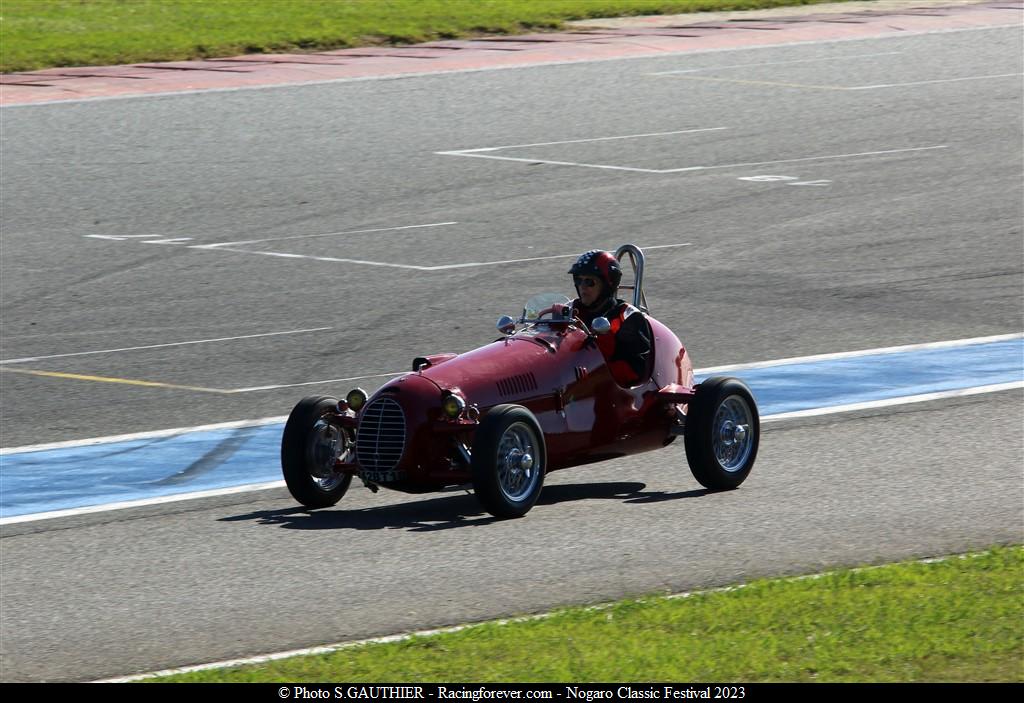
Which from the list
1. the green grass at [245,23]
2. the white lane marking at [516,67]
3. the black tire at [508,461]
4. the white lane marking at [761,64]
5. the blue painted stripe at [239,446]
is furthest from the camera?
the green grass at [245,23]

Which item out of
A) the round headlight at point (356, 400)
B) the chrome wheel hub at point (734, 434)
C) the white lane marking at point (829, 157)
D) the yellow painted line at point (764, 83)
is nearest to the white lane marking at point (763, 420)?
the round headlight at point (356, 400)

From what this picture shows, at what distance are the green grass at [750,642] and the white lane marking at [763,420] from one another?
10.9 ft

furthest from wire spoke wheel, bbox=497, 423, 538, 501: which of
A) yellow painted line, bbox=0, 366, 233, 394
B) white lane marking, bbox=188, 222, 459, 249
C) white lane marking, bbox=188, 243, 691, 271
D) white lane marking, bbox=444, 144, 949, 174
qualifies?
white lane marking, bbox=444, 144, 949, 174

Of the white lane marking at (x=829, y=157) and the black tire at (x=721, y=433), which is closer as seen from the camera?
the black tire at (x=721, y=433)

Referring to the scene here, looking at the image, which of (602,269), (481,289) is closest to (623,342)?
(602,269)

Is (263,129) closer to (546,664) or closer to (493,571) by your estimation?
(493,571)

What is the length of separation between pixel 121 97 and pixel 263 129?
2958mm

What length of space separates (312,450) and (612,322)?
1905mm

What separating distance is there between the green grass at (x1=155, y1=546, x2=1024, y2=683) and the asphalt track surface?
0.52 m

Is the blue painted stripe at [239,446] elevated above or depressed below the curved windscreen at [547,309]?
below

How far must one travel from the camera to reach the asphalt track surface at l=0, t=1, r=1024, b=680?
9.12 m

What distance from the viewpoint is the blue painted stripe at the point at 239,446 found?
36.7 ft
